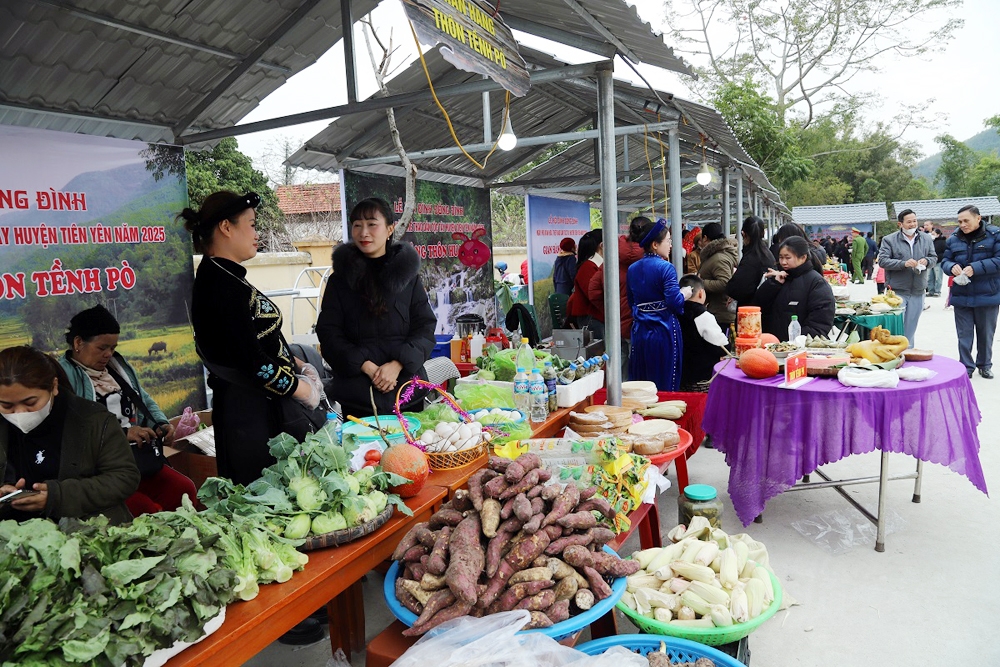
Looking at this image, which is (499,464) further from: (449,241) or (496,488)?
(449,241)

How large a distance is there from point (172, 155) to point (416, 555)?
4712mm

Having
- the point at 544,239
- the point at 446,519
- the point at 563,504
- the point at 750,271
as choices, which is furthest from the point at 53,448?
the point at 544,239

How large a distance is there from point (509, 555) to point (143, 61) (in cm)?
457

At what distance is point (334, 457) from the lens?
89.4 inches

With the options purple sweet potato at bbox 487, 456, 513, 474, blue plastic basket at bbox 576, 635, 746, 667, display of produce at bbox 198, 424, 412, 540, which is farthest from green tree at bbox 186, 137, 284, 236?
blue plastic basket at bbox 576, 635, 746, 667

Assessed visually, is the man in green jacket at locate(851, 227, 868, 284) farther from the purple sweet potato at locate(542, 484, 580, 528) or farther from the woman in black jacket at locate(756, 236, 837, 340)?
the purple sweet potato at locate(542, 484, 580, 528)

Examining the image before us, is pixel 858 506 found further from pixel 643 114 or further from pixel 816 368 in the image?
pixel 643 114

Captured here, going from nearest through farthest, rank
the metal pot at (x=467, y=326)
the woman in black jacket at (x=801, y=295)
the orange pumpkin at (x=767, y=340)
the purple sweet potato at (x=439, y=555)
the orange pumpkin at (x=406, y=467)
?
the purple sweet potato at (x=439, y=555) < the orange pumpkin at (x=406, y=467) < the orange pumpkin at (x=767, y=340) < the woman in black jacket at (x=801, y=295) < the metal pot at (x=467, y=326)

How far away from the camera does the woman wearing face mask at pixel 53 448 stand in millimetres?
2438

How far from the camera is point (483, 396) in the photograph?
3742 mm

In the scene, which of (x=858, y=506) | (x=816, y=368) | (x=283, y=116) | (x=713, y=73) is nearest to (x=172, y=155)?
(x=283, y=116)

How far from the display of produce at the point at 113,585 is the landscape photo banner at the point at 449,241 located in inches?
261

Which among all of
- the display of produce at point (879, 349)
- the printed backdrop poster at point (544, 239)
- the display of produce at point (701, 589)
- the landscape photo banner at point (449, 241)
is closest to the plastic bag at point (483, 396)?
the display of produce at point (701, 589)

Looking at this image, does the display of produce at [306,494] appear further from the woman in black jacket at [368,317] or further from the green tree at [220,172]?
the green tree at [220,172]
